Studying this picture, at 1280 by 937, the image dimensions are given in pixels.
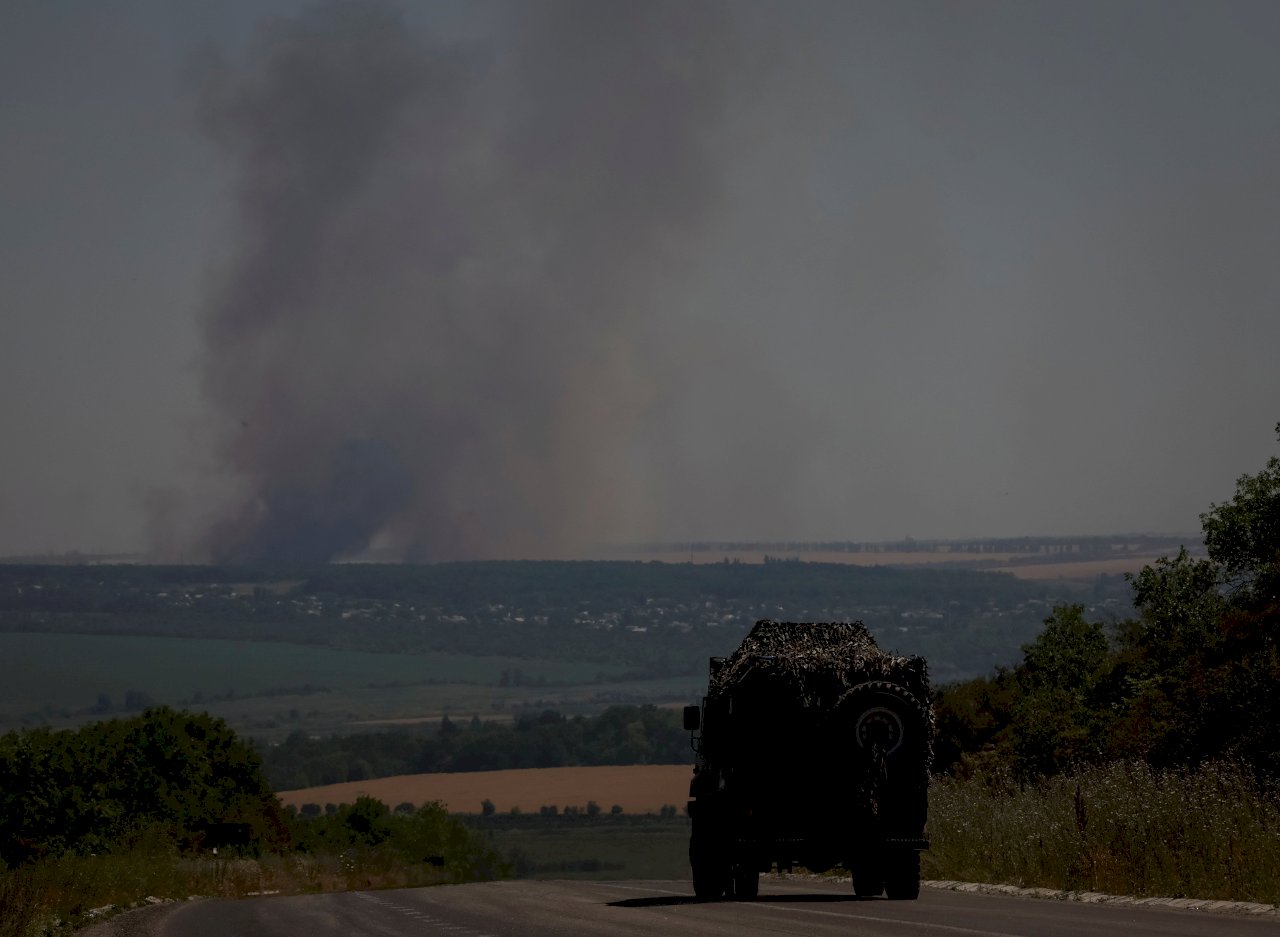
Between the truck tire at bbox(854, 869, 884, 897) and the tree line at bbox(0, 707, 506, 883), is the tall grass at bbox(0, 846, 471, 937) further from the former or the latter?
the tree line at bbox(0, 707, 506, 883)

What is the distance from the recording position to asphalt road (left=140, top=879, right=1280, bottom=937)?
20.2m

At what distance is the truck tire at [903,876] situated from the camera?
26656 millimetres

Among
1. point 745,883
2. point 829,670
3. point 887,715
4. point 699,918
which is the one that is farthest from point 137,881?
point 699,918

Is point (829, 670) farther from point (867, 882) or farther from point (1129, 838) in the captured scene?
point (1129, 838)

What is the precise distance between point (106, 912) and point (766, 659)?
14.5 m

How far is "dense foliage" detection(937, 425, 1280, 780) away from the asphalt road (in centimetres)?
963

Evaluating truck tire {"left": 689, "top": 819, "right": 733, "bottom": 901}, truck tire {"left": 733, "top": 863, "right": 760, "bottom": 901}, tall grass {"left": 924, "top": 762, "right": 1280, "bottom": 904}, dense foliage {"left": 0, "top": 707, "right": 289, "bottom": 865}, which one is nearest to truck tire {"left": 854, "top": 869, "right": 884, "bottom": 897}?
truck tire {"left": 733, "top": 863, "right": 760, "bottom": 901}

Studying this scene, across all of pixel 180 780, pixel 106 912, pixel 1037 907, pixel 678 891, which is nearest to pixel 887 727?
pixel 1037 907

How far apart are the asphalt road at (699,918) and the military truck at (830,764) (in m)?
0.81

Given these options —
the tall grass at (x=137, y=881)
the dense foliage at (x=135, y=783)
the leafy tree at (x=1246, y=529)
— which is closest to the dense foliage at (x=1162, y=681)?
the leafy tree at (x=1246, y=529)

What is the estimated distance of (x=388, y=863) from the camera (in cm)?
8200

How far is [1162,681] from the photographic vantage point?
48.5 meters

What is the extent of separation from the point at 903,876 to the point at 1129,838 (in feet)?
12.3

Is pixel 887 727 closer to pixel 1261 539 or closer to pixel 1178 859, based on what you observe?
pixel 1178 859
